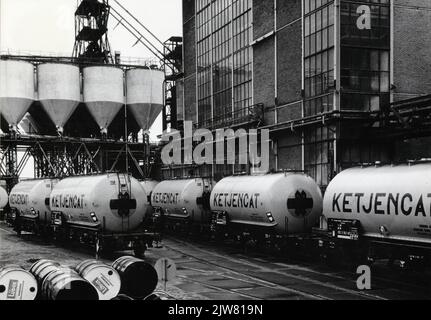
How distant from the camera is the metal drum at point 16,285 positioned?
462 inches

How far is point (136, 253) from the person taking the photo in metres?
24.5

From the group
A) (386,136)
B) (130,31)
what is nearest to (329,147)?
(386,136)

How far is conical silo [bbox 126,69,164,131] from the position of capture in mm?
53281

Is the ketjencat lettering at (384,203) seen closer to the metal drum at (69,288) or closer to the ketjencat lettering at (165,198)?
the metal drum at (69,288)

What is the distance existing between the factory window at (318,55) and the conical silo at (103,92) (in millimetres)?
22409

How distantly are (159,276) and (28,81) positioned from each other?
133 ft

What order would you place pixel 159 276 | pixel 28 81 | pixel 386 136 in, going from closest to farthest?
pixel 159 276, pixel 386 136, pixel 28 81

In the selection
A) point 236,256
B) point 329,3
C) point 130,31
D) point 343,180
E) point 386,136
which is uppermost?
point 130,31

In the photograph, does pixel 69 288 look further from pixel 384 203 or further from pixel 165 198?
pixel 165 198

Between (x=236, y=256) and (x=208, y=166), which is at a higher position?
(x=208, y=166)

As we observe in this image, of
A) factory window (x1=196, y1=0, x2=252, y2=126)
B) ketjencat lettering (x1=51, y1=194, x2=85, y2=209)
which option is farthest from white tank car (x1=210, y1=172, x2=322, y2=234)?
factory window (x1=196, y1=0, x2=252, y2=126)

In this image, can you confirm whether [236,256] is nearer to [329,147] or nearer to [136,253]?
[136,253]

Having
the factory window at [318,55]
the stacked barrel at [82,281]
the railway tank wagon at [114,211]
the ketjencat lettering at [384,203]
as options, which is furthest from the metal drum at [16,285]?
the factory window at [318,55]

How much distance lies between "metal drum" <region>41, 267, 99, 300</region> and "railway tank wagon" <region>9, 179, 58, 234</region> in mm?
20855
